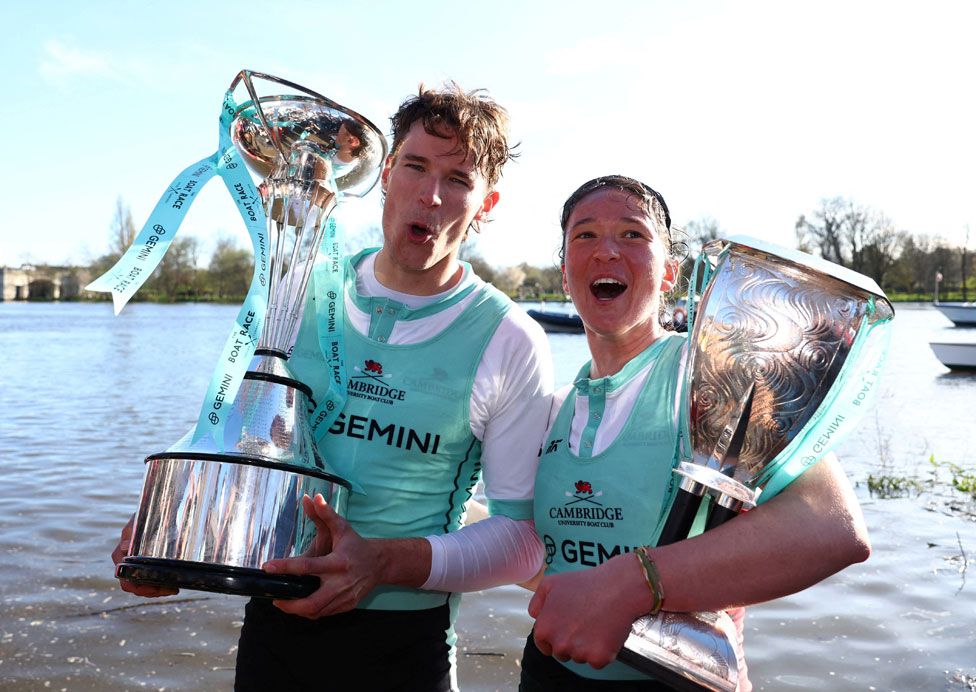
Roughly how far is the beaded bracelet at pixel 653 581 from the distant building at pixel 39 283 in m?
119

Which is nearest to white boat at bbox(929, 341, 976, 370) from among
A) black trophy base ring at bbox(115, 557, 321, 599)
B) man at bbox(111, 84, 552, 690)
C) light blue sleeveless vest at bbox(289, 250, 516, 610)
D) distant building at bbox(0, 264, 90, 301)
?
man at bbox(111, 84, 552, 690)

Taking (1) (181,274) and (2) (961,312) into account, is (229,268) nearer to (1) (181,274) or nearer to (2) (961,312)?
(1) (181,274)

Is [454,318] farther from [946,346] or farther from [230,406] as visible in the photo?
[946,346]

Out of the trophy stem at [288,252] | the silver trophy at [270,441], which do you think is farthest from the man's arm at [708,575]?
the trophy stem at [288,252]

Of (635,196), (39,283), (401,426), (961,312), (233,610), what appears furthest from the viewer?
(39,283)


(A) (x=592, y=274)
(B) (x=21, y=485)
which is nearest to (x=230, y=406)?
(A) (x=592, y=274)

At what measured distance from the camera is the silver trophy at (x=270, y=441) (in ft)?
5.53

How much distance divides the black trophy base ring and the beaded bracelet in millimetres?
712

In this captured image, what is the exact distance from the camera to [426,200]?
2.24 meters

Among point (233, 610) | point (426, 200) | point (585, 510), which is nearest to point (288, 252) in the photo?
point (426, 200)

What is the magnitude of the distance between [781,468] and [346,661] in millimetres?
1302

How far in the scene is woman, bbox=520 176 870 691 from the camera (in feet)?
4.75

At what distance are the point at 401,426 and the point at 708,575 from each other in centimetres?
98

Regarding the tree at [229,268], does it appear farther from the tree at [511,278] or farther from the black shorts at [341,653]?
the black shorts at [341,653]
